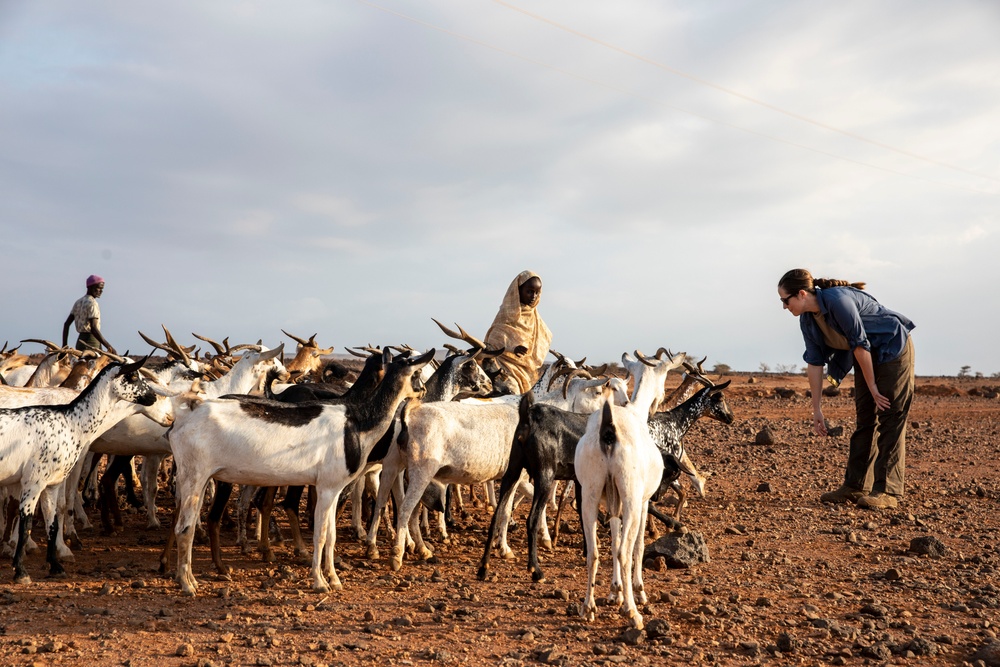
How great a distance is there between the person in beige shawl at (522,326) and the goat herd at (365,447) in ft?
6.20

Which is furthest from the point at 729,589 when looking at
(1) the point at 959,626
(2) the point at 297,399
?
(2) the point at 297,399

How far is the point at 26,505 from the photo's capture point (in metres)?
7.43

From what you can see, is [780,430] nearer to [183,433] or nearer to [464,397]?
[464,397]

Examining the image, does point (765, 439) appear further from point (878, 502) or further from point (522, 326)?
point (522, 326)

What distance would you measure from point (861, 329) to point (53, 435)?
25.8 ft

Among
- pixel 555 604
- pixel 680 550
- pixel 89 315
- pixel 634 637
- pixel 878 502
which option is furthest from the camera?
pixel 89 315

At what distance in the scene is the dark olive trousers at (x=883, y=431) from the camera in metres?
10.4

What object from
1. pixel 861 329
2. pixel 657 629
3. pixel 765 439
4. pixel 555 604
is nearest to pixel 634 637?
pixel 657 629

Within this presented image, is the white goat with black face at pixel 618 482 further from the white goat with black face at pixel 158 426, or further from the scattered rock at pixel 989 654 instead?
the white goat with black face at pixel 158 426

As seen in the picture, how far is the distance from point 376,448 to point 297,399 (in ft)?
5.19

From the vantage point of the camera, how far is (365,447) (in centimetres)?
746

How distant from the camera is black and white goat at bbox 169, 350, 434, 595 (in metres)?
6.94

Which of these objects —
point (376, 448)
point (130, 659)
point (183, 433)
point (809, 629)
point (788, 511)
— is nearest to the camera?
→ point (130, 659)

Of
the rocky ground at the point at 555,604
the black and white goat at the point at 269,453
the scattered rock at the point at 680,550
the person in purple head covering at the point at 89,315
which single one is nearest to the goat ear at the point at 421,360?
the black and white goat at the point at 269,453
